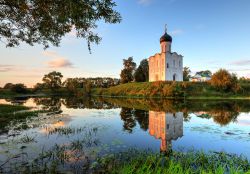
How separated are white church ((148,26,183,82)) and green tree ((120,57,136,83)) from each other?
1914 centimetres

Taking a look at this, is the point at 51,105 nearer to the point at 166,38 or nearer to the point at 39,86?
the point at 166,38

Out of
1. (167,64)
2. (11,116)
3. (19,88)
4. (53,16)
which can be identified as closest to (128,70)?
(167,64)

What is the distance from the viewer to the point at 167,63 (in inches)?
2653

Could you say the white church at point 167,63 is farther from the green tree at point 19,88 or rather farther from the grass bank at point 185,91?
the green tree at point 19,88

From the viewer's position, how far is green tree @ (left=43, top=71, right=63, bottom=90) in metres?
120

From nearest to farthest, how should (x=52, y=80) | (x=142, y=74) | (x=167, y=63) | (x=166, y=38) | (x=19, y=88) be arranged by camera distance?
(x=166, y=38) → (x=167, y=63) → (x=142, y=74) → (x=19, y=88) → (x=52, y=80)

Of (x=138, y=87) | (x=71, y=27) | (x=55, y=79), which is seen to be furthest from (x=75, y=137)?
(x=55, y=79)

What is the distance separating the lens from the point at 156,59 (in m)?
70.8

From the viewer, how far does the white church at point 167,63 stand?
219 ft

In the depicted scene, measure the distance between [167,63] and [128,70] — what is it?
26.8 m

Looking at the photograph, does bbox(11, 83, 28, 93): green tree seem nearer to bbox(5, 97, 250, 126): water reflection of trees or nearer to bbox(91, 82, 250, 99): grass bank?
bbox(91, 82, 250, 99): grass bank

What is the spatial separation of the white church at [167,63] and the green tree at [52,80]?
7149 centimetres

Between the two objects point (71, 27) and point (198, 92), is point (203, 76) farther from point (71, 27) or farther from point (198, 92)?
point (71, 27)

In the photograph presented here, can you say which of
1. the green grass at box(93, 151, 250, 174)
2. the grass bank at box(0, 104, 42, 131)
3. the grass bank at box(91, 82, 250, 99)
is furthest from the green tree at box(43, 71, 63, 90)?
the green grass at box(93, 151, 250, 174)
